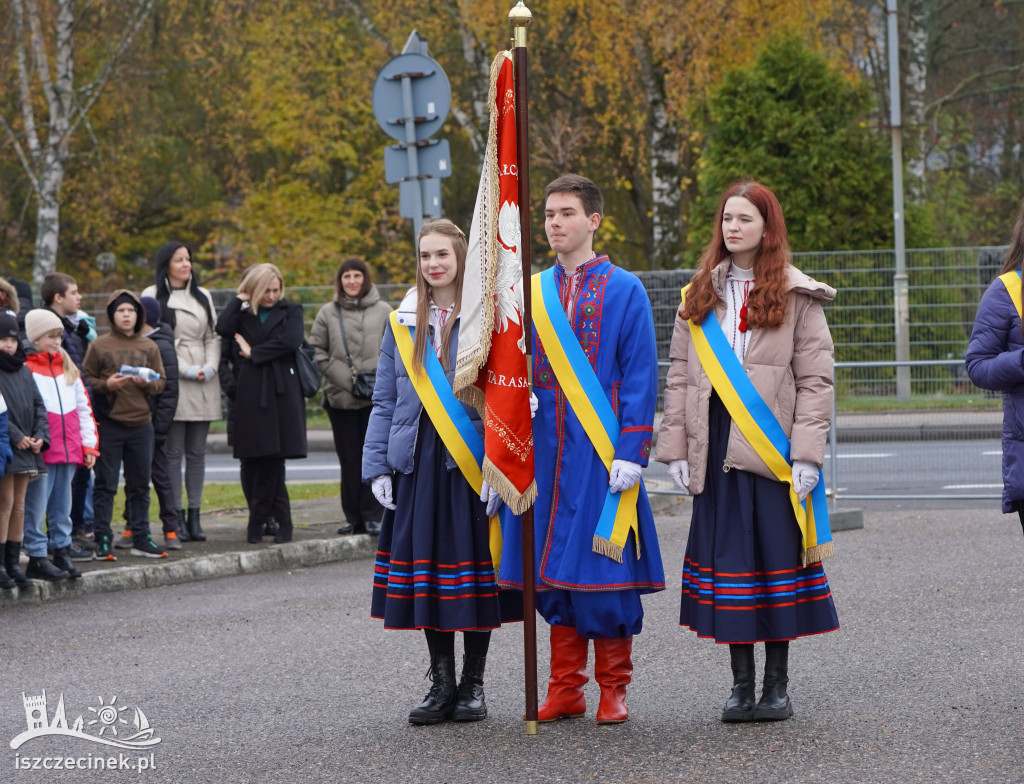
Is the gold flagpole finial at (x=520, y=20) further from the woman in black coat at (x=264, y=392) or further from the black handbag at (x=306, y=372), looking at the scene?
the black handbag at (x=306, y=372)

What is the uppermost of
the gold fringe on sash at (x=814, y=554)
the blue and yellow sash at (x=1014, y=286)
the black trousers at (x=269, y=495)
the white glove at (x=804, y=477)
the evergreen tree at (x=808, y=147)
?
the evergreen tree at (x=808, y=147)

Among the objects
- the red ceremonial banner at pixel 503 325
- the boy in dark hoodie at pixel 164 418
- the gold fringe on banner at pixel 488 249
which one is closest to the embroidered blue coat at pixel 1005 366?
the red ceremonial banner at pixel 503 325

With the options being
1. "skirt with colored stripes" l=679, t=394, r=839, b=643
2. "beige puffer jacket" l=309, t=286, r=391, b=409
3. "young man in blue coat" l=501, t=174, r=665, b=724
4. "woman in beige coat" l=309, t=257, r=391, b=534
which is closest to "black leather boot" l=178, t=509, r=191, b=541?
"woman in beige coat" l=309, t=257, r=391, b=534

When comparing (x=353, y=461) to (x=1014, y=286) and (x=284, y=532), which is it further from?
(x=1014, y=286)

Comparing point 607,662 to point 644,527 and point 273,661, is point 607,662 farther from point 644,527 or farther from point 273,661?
point 273,661

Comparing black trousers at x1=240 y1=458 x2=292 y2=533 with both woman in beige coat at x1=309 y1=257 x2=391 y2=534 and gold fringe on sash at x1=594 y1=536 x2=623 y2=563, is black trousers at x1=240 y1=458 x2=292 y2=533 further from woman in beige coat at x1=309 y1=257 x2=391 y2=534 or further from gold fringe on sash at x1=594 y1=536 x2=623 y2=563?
gold fringe on sash at x1=594 y1=536 x2=623 y2=563

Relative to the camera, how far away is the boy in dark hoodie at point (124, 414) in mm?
9672

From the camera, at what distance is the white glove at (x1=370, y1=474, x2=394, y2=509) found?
5930 millimetres

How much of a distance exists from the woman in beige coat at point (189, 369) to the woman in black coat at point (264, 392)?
6.9 inches

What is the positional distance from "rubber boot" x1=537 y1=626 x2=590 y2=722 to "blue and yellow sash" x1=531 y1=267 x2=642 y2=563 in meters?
0.42

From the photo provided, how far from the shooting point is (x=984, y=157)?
35.5m

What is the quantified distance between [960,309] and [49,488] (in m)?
12.7

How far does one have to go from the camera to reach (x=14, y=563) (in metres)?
8.64

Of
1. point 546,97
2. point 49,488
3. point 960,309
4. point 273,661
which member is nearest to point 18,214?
point 546,97
